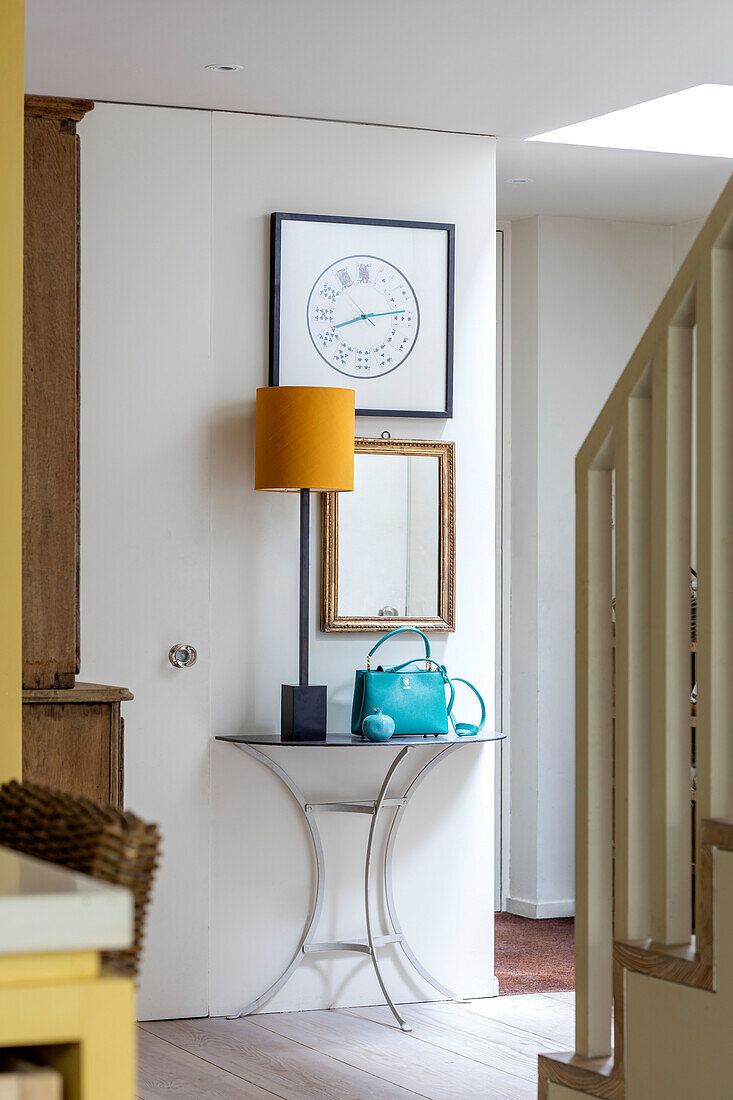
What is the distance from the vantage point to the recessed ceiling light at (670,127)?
15.2 ft

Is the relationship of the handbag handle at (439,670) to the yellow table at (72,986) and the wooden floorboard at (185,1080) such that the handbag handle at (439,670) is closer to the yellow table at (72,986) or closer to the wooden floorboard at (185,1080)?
the wooden floorboard at (185,1080)

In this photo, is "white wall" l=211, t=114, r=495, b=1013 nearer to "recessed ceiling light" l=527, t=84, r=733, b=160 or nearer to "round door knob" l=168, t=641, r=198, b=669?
"round door knob" l=168, t=641, r=198, b=669

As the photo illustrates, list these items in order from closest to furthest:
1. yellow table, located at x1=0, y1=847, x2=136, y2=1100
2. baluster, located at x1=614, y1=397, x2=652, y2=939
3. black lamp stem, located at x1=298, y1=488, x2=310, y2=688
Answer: yellow table, located at x1=0, y1=847, x2=136, y2=1100 → baluster, located at x1=614, y1=397, x2=652, y2=939 → black lamp stem, located at x1=298, y1=488, x2=310, y2=688

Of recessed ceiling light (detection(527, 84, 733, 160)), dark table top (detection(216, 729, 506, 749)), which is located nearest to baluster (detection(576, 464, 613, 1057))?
dark table top (detection(216, 729, 506, 749))

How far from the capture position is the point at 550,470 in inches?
218

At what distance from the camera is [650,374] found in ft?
7.48

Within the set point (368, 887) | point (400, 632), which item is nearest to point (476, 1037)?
point (368, 887)

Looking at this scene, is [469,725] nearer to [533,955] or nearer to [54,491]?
[533,955]

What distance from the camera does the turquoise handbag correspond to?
4090 millimetres

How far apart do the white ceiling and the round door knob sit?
1577mm

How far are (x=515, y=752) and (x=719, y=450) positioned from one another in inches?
140

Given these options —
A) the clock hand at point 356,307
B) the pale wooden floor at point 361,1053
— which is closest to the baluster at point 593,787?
the pale wooden floor at point 361,1053

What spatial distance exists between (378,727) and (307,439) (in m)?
0.83

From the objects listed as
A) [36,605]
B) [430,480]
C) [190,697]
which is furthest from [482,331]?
[36,605]
